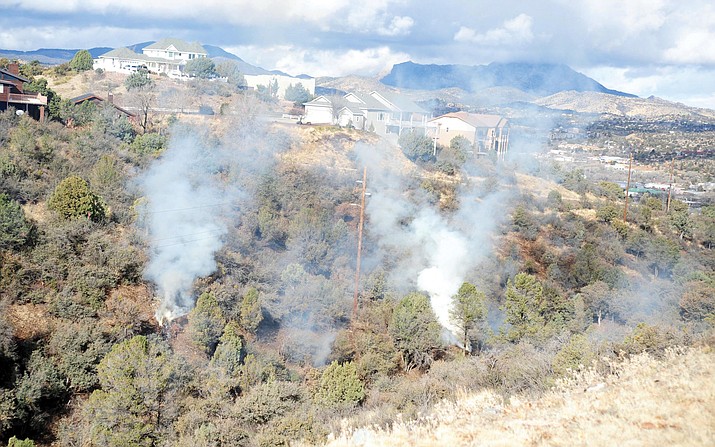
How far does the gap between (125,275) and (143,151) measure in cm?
1113

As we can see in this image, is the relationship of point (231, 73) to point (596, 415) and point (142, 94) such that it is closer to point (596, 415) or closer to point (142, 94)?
point (142, 94)

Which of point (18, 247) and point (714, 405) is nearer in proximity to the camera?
point (714, 405)

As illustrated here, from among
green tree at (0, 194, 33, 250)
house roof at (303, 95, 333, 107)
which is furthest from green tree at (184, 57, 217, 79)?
green tree at (0, 194, 33, 250)

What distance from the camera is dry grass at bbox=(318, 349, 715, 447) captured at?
736cm

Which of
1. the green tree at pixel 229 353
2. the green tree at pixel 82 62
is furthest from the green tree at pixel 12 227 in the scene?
the green tree at pixel 82 62

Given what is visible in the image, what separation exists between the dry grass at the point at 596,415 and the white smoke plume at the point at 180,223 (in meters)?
8.91

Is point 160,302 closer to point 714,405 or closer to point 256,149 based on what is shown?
point 714,405

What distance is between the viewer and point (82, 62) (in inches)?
1793

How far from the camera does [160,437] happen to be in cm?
1114

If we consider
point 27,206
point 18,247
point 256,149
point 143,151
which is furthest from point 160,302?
point 256,149

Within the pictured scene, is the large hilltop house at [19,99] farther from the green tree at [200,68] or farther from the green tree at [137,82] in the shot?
the green tree at [200,68]

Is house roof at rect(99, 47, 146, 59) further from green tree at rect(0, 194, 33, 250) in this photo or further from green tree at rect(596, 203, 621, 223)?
green tree at rect(596, 203, 621, 223)

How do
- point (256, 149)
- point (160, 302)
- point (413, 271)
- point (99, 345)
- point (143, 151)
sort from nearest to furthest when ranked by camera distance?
point (99, 345) → point (160, 302) → point (413, 271) → point (143, 151) → point (256, 149)

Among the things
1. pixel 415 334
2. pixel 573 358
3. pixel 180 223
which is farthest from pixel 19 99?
pixel 573 358
